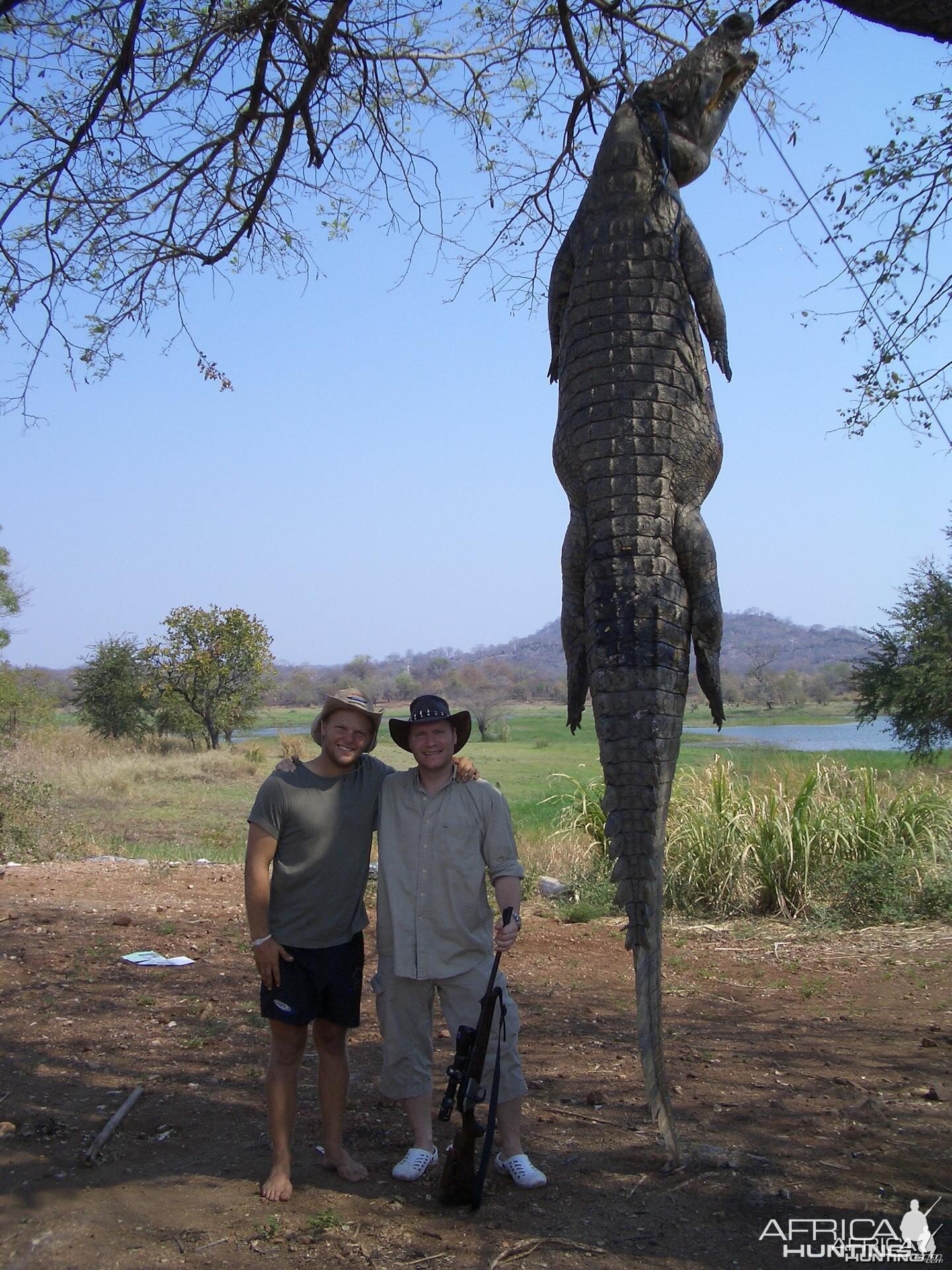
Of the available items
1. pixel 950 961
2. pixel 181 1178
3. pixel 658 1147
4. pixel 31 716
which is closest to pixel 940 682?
pixel 950 961

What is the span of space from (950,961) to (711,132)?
5303 millimetres

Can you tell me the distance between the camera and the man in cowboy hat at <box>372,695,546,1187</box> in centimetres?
335

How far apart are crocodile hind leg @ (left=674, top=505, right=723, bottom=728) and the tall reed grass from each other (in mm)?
5289

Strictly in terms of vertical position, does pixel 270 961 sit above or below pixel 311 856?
below

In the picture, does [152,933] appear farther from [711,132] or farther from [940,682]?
[940,682]

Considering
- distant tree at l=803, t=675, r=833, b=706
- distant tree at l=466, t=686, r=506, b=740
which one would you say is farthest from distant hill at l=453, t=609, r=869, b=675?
distant tree at l=466, t=686, r=506, b=740

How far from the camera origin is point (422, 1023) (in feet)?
11.3

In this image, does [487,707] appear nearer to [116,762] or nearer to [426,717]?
[116,762]

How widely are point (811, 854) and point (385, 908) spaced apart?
539 centimetres

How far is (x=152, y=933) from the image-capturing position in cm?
662

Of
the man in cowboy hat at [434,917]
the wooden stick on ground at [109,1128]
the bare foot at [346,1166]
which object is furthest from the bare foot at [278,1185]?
the wooden stick on ground at [109,1128]

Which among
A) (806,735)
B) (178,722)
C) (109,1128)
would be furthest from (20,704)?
(806,735)

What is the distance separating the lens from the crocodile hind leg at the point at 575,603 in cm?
302

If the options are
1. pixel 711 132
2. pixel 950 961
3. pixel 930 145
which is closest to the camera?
pixel 711 132
